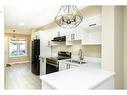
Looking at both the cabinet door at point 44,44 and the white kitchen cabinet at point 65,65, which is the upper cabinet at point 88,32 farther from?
the cabinet door at point 44,44

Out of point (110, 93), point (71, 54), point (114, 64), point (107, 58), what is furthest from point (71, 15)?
point (71, 54)

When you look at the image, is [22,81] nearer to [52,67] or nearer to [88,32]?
[52,67]

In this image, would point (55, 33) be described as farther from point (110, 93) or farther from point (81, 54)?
point (110, 93)

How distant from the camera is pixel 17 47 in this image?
7758 millimetres

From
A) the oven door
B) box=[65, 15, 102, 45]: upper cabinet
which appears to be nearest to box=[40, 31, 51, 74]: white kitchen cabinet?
the oven door

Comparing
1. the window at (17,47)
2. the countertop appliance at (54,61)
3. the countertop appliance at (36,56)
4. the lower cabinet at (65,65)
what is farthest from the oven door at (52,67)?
the window at (17,47)

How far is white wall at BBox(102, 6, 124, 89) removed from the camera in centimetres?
182

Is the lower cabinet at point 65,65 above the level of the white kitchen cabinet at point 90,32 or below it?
below

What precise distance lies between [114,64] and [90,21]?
1277 mm

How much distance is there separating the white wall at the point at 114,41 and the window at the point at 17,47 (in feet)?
22.6

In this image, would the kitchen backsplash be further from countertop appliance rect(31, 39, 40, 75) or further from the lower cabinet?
countertop appliance rect(31, 39, 40, 75)

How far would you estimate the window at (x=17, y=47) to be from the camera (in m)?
7.38

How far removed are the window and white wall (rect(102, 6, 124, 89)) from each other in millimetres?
6897

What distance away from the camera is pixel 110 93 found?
29.1 inches
